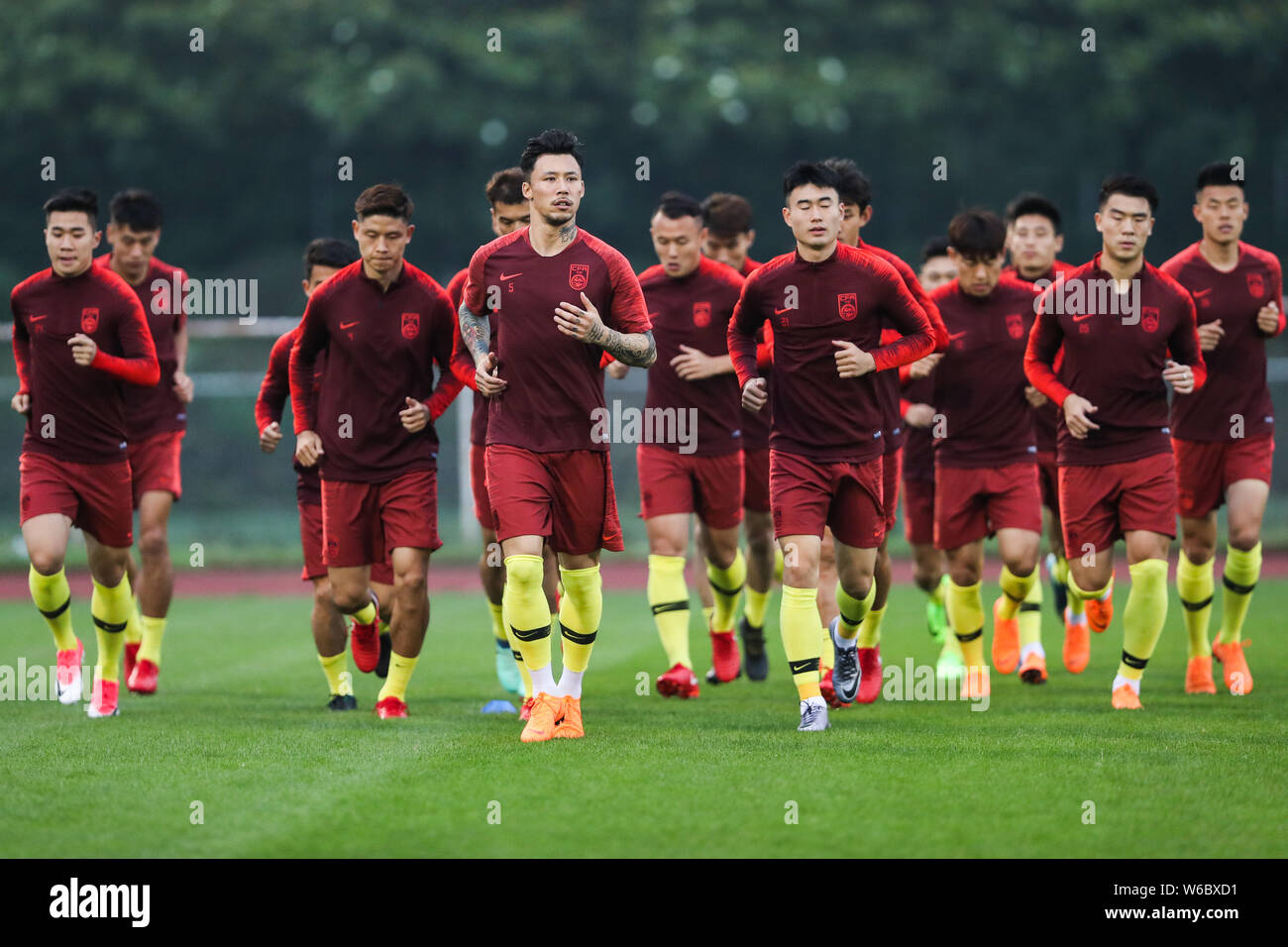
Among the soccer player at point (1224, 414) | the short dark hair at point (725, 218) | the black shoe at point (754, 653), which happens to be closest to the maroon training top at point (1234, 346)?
the soccer player at point (1224, 414)

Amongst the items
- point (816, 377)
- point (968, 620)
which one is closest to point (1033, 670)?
point (968, 620)

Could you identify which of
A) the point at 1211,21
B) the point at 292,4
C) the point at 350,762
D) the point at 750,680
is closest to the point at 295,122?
the point at 292,4

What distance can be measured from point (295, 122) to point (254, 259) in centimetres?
265

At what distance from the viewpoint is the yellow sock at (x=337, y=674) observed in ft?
29.3

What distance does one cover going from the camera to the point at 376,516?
8281 millimetres

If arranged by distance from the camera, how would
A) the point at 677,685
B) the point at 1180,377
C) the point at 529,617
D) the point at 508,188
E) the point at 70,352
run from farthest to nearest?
the point at 677,685
the point at 508,188
the point at 70,352
the point at 1180,377
the point at 529,617

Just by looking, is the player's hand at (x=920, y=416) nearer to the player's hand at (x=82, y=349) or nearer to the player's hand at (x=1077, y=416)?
the player's hand at (x=1077, y=416)

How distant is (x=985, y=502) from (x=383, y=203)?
12.0 feet

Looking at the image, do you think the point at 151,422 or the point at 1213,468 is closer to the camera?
the point at 1213,468

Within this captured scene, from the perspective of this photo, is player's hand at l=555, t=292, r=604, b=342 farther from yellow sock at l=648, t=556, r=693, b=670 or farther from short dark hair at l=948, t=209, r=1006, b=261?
Answer: short dark hair at l=948, t=209, r=1006, b=261

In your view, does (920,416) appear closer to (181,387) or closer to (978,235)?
(978,235)

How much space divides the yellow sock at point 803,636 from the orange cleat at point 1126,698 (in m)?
1.64

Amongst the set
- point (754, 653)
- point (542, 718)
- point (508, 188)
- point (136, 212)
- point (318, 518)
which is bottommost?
point (542, 718)

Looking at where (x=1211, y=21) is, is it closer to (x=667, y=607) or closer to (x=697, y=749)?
(x=667, y=607)
